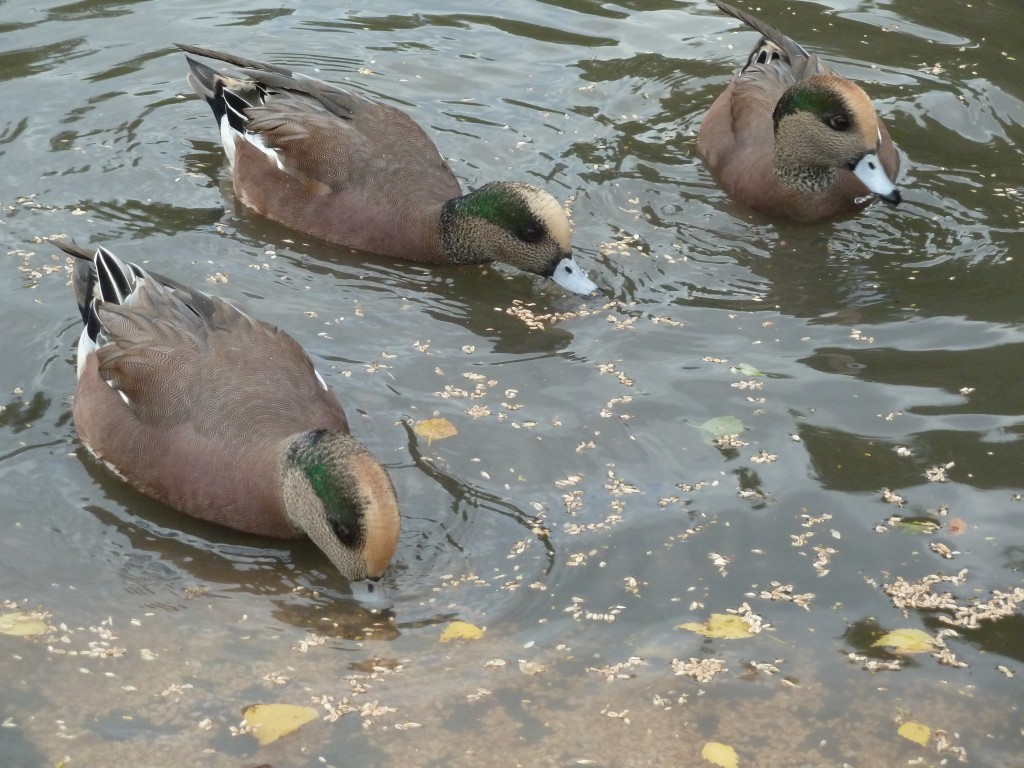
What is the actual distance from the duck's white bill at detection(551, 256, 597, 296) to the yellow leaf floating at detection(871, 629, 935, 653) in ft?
8.41

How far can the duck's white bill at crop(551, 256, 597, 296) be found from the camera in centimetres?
643

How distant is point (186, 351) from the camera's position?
16.7 feet

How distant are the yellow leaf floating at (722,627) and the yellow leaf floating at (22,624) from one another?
→ 2.03m

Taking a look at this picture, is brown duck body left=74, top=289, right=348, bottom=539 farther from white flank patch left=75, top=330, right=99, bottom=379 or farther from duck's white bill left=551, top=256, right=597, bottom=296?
duck's white bill left=551, top=256, right=597, bottom=296

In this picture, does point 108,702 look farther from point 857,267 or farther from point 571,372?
point 857,267

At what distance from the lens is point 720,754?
3.94m

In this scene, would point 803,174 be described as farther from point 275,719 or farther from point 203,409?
point 275,719

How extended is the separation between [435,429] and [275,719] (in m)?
1.62

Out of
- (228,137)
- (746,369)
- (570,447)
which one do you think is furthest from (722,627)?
(228,137)

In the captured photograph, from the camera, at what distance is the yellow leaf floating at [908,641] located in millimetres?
4254

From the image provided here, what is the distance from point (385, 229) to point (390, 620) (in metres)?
2.88

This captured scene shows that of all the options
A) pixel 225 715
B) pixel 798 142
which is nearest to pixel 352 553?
pixel 225 715

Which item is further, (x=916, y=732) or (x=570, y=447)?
(x=570, y=447)

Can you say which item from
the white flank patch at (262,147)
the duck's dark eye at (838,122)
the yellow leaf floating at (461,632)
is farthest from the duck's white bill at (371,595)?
the duck's dark eye at (838,122)
